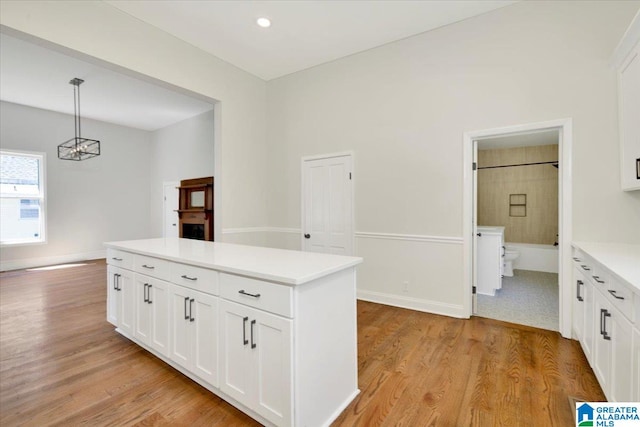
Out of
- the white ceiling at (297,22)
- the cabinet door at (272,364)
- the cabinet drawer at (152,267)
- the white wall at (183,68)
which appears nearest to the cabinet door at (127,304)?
the cabinet drawer at (152,267)

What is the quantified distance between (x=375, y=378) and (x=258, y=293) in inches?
48.1

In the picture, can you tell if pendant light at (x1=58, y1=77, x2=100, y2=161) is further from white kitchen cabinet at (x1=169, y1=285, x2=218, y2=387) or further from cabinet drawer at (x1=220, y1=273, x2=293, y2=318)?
cabinet drawer at (x1=220, y1=273, x2=293, y2=318)

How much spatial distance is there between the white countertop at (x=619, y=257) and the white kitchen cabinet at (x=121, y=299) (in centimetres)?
331

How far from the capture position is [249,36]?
3.60 meters

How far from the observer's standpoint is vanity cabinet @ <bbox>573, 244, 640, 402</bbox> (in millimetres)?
1353

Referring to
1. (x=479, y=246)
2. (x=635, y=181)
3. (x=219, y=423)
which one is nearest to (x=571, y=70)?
(x=635, y=181)

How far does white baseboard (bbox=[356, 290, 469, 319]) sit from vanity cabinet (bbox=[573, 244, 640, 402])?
1085 mm

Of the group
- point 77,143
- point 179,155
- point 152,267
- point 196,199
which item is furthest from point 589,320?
point 179,155

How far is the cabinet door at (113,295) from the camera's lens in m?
2.71

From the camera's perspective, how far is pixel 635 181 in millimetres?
2201

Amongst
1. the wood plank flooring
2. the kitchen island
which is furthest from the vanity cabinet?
the kitchen island

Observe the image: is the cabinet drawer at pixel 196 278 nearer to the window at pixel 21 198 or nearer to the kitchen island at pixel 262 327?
the kitchen island at pixel 262 327

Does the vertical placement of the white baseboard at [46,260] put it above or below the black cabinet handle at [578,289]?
below

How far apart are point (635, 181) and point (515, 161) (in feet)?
13.6
